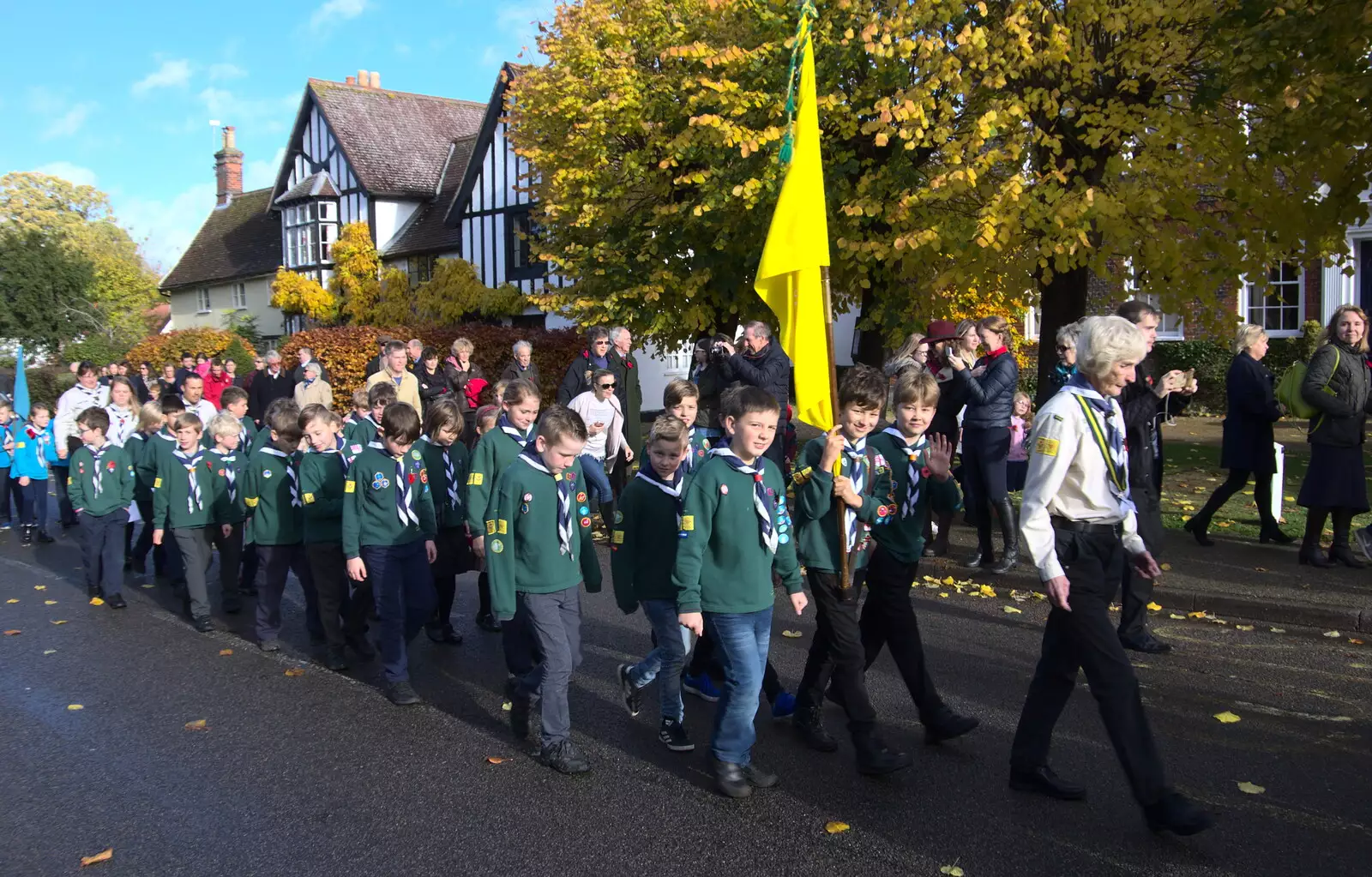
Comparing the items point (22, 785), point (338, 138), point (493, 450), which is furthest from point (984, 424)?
point (338, 138)

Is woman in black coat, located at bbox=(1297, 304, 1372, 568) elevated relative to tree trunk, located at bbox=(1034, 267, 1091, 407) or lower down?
lower down

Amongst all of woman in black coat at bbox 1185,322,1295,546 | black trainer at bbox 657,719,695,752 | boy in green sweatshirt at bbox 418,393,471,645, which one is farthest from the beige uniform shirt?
woman in black coat at bbox 1185,322,1295,546

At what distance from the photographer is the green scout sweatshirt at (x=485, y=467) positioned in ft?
21.3

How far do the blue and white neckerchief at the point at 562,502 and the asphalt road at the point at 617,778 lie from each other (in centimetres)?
101

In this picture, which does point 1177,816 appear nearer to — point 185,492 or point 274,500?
point 274,500

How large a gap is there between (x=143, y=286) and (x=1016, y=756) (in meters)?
70.3

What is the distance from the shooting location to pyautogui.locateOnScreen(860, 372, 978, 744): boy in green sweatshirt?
5285 mm

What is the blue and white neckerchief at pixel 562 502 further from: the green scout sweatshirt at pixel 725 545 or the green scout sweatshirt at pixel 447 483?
the green scout sweatshirt at pixel 447 483

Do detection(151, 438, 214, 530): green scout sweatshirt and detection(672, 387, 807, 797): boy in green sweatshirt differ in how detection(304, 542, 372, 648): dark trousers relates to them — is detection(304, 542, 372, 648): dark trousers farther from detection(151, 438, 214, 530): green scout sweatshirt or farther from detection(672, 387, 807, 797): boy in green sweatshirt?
detection(672, 387, 807, 797): boy in green sweatshirt

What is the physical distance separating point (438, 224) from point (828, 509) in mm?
33472

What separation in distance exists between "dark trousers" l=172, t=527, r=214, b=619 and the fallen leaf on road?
3.95 m

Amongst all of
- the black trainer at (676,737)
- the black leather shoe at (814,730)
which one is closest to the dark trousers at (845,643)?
the black leather shoe at (814,730)

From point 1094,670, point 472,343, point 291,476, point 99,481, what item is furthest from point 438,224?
point 1094,670

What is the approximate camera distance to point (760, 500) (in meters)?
4.99
